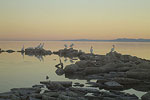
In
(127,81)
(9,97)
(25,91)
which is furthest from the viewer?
(127,81)

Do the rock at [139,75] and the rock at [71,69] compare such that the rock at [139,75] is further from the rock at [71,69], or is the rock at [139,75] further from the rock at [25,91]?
the rock at [25,91]

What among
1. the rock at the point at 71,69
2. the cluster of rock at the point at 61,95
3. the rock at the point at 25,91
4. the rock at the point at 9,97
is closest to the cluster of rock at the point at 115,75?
the rock at the point at 71,69

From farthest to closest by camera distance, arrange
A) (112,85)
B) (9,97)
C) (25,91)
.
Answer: (112,85) → (25,91) → (9,97)

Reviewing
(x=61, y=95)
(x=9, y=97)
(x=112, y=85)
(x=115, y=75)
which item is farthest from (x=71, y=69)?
(x=9, y=97)

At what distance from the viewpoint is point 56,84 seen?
12.5m

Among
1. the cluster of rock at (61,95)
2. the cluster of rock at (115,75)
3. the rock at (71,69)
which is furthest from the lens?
the rock at (71,69)

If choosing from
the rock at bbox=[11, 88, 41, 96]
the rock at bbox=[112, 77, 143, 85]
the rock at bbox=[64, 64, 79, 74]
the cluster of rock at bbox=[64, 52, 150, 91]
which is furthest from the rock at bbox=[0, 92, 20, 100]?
the rock at bbox=[64, 64, 79, 74]

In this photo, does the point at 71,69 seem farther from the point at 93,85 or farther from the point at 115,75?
the point at 93,85

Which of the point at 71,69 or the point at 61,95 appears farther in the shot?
the point at 71,69

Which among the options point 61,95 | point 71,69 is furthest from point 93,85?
point 71,69

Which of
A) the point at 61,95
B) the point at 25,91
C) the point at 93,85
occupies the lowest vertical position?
the point at 93,85

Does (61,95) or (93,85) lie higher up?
(61,95)

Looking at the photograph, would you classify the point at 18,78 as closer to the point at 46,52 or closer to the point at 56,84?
the point at 56,84

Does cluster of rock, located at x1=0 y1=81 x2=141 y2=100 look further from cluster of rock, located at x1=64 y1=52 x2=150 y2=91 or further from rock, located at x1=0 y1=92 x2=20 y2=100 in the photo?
cluster of rock, located at x1=64 y1=52 x2=150 y2=91
